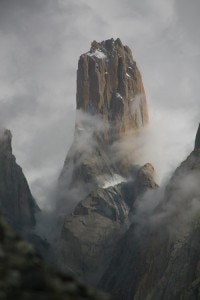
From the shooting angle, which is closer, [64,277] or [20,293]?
[20,293]

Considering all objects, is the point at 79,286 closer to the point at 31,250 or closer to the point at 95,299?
the point at 95,299

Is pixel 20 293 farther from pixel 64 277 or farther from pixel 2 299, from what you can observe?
pixel 64 277

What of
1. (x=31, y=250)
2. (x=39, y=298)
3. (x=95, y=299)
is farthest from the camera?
(x=31, y=250)

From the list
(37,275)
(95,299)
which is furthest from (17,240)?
(95,299)

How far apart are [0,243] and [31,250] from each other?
2.69 feet

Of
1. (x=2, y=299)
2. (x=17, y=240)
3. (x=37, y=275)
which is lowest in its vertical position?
(x=2, y=299)

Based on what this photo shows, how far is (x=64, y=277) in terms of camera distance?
1567 centimetres

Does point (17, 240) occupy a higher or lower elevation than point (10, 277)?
higher

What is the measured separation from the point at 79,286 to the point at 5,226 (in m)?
3.10

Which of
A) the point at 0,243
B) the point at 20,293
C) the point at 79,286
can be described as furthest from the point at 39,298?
the point at 0,243

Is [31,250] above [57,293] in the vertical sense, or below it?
above

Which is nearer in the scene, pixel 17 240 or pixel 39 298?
pixel 39 298

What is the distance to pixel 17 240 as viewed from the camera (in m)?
16.8

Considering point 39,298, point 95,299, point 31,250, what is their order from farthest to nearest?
point 31,250 < point 95,299 < point 39,298
